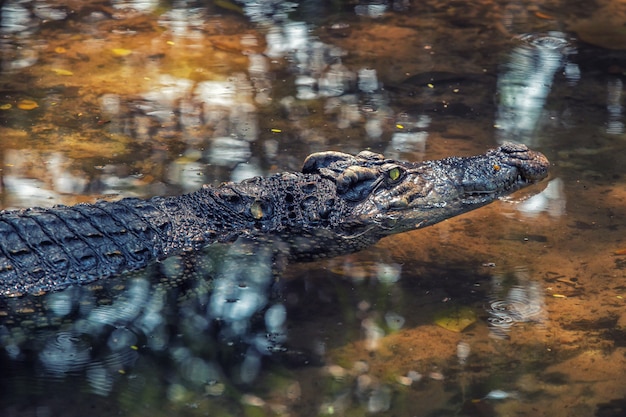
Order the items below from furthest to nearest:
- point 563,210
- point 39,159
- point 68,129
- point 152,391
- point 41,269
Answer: point 68,129 < point 39,159 < point 563,210 < point 41,269 < point 152,391

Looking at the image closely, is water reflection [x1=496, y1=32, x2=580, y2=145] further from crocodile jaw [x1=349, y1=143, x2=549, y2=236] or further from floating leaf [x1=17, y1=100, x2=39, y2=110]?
floating leaf [x1=17, y1=100, x2=39, y2=110]

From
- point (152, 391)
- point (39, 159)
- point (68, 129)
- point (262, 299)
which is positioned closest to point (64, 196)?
point (39, 159)

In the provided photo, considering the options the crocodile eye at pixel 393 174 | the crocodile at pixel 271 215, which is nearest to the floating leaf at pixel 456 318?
the crocodile at pixel 271 215

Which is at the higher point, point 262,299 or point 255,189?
point 255,189

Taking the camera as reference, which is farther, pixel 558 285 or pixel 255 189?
pixel 255 189

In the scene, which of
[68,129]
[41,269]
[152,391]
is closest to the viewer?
[152,391]

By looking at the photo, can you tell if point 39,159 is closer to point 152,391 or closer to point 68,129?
point 68,129

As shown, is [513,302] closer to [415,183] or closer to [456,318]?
[456,318]
